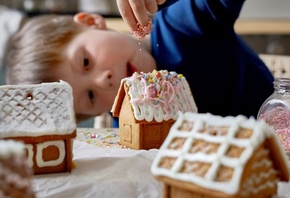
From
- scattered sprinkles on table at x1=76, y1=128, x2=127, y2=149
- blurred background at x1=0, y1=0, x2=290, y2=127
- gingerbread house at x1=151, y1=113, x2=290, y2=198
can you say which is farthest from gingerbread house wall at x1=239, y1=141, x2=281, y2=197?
blurred background at x1=0, y1=0, x2=290, y2=127

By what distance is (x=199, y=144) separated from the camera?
62cm

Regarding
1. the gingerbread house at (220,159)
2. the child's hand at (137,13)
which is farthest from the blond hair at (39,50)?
the gingerbread house at (220,159)

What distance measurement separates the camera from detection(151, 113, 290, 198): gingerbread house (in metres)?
0.58

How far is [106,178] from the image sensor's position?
865mm

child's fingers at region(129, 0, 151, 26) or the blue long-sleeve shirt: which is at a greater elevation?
child's fingers at region(129, 0, 151, 26)

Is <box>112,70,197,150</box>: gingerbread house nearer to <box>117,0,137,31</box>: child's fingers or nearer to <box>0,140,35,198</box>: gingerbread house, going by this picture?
<box>117,0,137,31</box>: child's fingers

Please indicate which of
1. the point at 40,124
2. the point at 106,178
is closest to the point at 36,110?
the point at 40,124

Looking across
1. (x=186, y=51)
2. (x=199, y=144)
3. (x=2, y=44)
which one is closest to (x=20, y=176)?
(x=199, y=144)

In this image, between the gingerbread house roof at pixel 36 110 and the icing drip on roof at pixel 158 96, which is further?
the icing drip on roof at pixel 158 96

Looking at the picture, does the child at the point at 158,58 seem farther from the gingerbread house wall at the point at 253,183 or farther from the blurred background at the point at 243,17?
the gingerbread house wall at the point at 253,183

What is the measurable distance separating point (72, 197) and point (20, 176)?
10.6 inches

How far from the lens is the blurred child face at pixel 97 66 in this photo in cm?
154

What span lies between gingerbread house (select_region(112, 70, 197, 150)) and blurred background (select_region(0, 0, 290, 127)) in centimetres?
148

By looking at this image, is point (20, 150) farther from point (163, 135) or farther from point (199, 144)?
point (163, 135)
